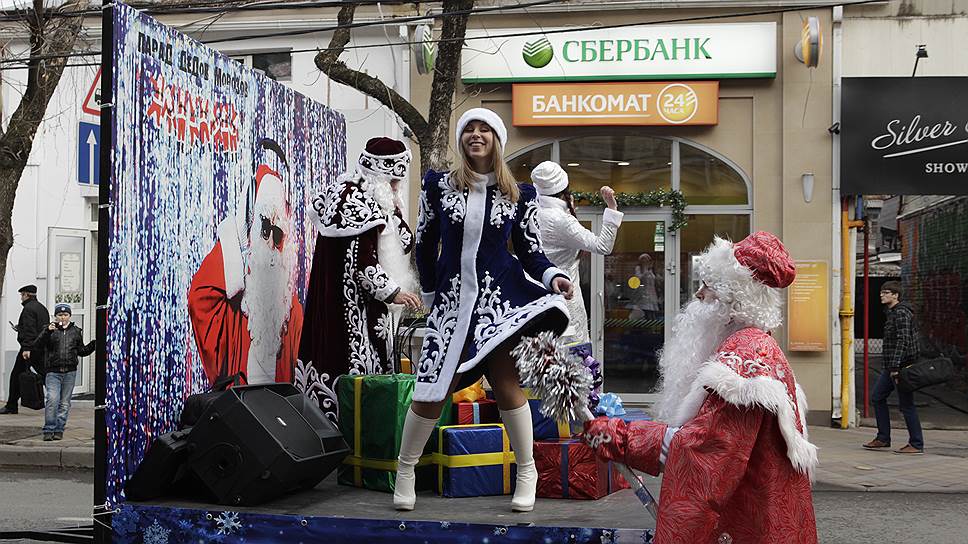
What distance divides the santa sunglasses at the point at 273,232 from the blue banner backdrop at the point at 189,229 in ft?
0.05

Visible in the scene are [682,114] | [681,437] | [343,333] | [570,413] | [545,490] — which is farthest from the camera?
[682,114]

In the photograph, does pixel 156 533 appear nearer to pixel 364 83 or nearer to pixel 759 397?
pixel 759 397

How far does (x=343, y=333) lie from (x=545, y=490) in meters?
1.45

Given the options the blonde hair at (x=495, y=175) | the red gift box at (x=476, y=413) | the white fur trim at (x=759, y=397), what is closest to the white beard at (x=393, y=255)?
the red gift box at (x=476, y=413)

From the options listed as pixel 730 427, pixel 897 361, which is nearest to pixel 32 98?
pixel 897 361

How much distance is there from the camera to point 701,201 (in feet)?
44.0

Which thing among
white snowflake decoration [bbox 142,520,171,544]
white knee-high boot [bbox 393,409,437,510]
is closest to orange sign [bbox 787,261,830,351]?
white knee-high boot [bbox 393,409,437,510]

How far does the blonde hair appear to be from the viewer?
15.2 feet

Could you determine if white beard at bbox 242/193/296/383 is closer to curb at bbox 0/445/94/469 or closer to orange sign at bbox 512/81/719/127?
curb at bbox 0/445/94/469

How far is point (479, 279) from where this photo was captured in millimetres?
→ 4605

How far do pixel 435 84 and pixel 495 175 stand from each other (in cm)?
656

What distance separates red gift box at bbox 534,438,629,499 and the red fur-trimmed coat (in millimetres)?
1606

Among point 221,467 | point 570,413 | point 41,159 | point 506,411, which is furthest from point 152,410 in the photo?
point 41,159

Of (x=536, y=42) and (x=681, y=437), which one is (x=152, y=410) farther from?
(x=536, y=42)
